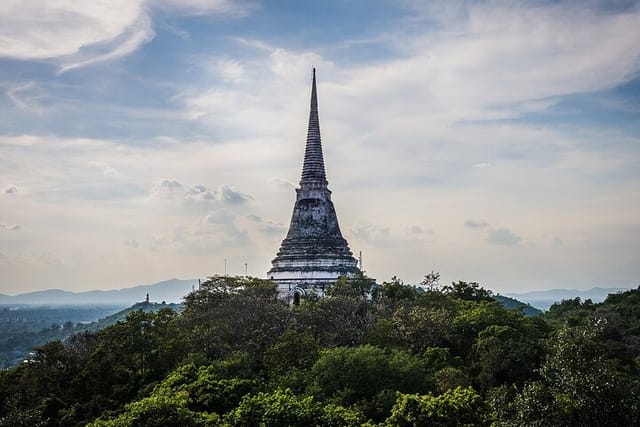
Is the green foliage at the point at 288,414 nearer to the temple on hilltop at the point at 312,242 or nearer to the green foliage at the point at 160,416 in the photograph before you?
the green foliage at the point at 160,416

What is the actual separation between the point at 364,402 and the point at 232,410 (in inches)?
211

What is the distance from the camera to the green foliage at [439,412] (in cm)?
2475

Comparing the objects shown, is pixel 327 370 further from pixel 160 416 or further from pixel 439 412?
pixel 160 416

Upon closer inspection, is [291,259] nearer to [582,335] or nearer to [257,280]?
[257,280]

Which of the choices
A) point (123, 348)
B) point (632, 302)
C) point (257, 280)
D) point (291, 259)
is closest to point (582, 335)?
point (123, 348)

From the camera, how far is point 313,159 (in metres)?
63.2

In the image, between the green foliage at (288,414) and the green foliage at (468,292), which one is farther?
the green foliage at (468,292)

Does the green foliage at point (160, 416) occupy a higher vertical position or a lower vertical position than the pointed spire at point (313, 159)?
lower

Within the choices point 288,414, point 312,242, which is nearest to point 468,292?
point 312,242

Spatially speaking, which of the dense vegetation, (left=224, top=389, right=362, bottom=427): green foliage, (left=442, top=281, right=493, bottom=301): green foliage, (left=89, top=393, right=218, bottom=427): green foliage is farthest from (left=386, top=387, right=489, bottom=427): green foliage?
(left=442, top=281, right=493, bottom=301): green foliage

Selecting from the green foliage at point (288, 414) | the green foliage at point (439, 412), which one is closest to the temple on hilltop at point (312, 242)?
the green foliage at point (288, 414)

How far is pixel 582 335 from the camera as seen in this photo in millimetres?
24484

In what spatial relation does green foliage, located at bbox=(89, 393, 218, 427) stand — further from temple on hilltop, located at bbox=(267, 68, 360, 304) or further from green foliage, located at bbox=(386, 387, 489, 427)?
temple on hilltop, located at bbox=(267, 68, 360, 304)

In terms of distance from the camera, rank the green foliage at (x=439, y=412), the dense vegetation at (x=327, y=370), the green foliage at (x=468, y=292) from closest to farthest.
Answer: the dense vegetation at (x=327, y=370) < the green foliage at (x=439, y=412) < the green foliage at (x=468, y=292)
